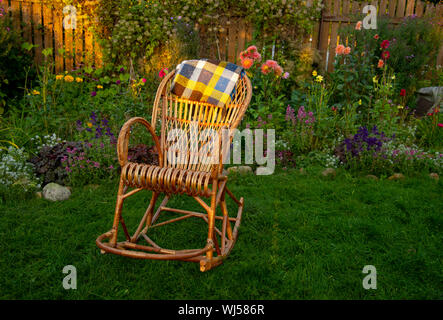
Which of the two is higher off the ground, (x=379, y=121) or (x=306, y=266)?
(x=379, y=121)

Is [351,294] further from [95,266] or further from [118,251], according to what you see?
[95,266]

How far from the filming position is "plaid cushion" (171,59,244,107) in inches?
94.7

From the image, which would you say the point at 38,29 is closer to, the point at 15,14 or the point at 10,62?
the point at 15,14

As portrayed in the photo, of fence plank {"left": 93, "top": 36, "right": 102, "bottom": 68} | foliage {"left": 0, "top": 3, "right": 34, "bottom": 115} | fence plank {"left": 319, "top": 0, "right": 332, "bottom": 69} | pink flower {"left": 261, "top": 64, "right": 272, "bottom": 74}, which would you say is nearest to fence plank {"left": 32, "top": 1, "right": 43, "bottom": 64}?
foliage {"left": 0, "top": 3, "right": 34, "bottom": 115}

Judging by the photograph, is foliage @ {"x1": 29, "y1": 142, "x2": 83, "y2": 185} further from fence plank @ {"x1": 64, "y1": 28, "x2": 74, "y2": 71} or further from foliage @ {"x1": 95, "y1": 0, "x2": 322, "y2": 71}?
fence plank @ {"x1": 64, "y1": 28, "x2": 74, "y2": 71}

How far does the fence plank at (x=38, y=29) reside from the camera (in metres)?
5.00

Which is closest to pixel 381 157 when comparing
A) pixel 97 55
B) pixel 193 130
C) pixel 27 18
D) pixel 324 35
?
pixel 193 130

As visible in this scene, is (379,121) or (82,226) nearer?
(82,226)

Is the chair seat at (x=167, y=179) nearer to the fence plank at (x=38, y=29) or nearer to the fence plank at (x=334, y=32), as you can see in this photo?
the fence plank at (x=38, y=29)

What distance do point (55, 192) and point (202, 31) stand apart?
11.3ft

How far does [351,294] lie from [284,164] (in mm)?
1825

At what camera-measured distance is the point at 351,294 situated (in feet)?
6.06
